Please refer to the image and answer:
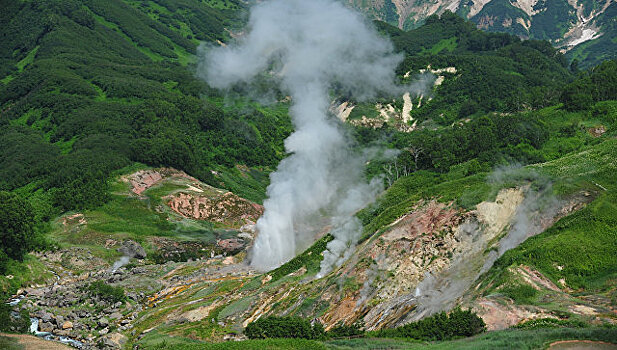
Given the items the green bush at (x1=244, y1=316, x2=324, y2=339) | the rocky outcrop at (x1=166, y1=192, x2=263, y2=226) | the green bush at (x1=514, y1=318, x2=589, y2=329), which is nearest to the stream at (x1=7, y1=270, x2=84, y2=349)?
the green bush at (x1=244, y1=316, x2=324, y2=339)

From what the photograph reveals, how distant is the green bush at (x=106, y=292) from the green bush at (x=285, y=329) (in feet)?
71.8

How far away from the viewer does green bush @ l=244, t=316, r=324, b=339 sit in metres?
32.0

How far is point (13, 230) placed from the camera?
57562 millimetres

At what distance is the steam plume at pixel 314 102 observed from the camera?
6406 centimetres

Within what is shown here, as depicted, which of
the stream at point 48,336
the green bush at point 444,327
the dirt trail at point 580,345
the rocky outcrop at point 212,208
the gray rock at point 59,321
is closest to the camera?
the dirt trail at point 580,345

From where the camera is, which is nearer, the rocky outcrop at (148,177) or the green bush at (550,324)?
the green bush at (550,324)

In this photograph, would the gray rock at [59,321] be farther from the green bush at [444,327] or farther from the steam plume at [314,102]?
the green bush at [444,327]

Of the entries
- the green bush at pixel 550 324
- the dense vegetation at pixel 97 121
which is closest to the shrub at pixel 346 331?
the green bush at pixel 550 324

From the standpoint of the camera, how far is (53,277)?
5828 centimetres

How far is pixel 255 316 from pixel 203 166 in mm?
75955

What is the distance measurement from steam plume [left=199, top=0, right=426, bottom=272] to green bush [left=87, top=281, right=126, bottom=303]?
632 inches

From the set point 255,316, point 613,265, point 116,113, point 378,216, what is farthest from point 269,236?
point 116,113

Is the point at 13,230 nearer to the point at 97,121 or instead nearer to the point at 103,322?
the point at 103,322

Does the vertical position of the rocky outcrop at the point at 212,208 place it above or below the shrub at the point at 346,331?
above
